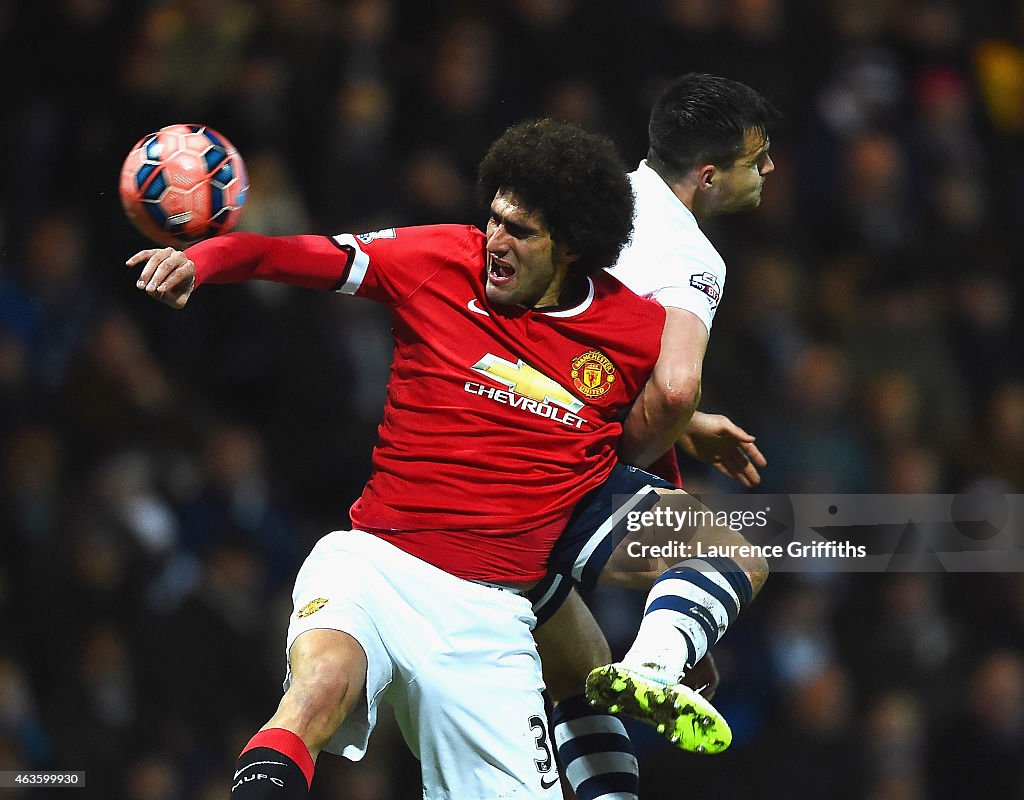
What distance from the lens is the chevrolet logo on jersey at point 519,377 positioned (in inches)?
169

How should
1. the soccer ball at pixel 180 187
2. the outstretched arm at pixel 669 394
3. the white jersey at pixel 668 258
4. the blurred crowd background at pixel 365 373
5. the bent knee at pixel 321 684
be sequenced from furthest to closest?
the blurred crowd background at pixel 365 373, the white jersey at pixel 668 258, the outstretched arm at pixel 669 394, the soccer ball at pixel 180 187, the bent knee at pixel 321 684

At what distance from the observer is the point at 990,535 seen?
7.89 m

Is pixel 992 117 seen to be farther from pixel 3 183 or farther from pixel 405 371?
pixel 405 371

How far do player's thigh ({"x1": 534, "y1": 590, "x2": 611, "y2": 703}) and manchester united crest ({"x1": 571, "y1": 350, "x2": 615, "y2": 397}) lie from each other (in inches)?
28.1

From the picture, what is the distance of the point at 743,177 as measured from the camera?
4949 mm

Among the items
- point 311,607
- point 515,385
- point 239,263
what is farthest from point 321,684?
point 239,263

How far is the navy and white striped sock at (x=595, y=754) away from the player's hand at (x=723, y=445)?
846 mm

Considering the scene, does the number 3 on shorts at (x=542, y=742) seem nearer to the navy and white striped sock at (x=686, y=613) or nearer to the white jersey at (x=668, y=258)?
the navy and white striped sock at (x=686, y=613)

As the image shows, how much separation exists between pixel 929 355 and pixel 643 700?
5.23 meters

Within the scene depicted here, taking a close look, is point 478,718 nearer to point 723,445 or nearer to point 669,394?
point 669,394

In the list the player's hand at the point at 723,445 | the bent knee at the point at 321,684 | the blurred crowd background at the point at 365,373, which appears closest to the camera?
the bent knee at the point at 321,684

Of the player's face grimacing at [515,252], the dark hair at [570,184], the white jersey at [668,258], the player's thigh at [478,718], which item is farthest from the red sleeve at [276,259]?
the player's thigh at [478,718]

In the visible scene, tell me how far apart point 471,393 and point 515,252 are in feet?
1.30

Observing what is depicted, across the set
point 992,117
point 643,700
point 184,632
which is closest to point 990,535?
point 992,117
